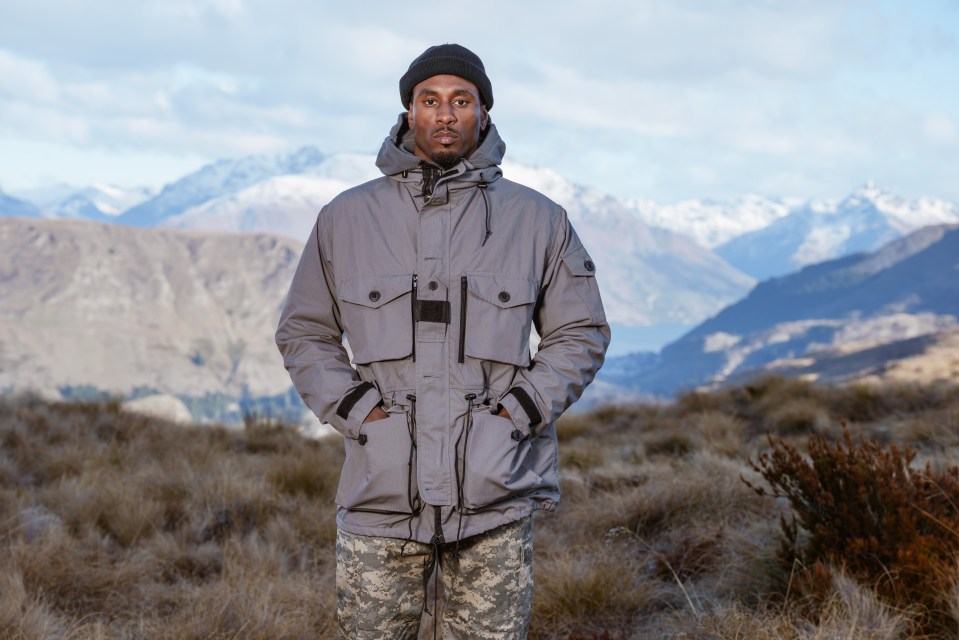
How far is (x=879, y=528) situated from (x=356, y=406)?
285 centimetres

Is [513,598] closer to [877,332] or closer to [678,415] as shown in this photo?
[678,415]

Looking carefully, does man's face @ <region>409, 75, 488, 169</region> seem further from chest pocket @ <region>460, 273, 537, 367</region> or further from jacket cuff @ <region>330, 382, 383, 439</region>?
jacket cuff @ <region>330, 382, 383, 439</region>

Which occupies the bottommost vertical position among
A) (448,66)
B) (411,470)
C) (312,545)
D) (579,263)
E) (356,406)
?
(312,545)

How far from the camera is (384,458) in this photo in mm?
2383

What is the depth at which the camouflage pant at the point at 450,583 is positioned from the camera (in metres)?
2.52

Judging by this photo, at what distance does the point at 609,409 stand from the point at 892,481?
9.50 m

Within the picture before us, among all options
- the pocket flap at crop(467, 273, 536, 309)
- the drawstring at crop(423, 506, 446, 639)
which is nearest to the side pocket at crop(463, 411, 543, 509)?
the drawstring at crop(423, 506, 446, 639)

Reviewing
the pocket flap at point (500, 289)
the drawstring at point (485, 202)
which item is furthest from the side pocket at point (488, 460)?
the drawstring at point (485, 202)

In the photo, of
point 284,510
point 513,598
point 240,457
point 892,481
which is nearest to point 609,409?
point 240,457

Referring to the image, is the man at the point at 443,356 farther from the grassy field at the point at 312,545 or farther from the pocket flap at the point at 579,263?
the grassy field at the point at 312,545

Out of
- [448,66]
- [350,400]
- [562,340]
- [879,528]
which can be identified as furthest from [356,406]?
[879,528]

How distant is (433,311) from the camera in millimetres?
2422

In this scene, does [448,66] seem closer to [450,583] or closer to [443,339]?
[443,339]

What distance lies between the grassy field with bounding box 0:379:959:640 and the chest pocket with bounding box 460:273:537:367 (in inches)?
74.8
